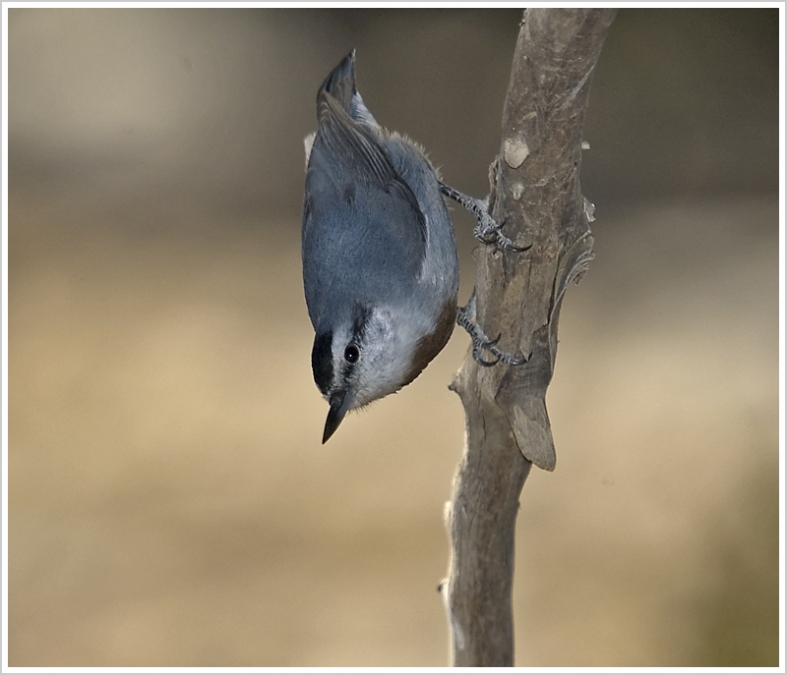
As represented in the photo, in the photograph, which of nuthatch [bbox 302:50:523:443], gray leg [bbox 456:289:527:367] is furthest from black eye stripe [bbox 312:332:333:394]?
gray leg [bbox 456:289:527:367]

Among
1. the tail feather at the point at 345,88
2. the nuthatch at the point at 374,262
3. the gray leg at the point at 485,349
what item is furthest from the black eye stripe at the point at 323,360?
the tail feather at the point at 345,88

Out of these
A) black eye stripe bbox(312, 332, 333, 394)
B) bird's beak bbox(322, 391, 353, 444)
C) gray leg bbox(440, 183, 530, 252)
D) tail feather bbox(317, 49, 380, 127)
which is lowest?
bird's beak bbox(322, 391, 353, 444)

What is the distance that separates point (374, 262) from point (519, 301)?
0.36m

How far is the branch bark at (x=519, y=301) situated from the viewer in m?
1.31

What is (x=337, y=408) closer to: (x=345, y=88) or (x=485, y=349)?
(x=485, y=349)

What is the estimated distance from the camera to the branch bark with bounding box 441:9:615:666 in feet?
4.30

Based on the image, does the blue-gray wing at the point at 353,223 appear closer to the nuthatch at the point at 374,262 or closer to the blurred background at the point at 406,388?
the nuthatch at the point at 374,262

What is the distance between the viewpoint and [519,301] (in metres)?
1.62

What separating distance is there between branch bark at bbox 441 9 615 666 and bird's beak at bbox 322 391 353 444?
27cm

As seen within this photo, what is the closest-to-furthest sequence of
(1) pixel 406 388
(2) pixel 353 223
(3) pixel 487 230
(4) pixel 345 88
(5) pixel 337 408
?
(3) pixel 487 230 < (5) pixel 337 408 < (2) pixel 353 223 < (4) pixel 345 88 < (1) pixel 406 388

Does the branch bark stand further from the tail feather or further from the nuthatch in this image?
the tail feather

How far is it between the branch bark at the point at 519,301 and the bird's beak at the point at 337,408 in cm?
27

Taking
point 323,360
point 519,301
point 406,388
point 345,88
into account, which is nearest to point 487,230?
point 519,301

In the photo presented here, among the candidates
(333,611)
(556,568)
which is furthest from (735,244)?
(333,611)
